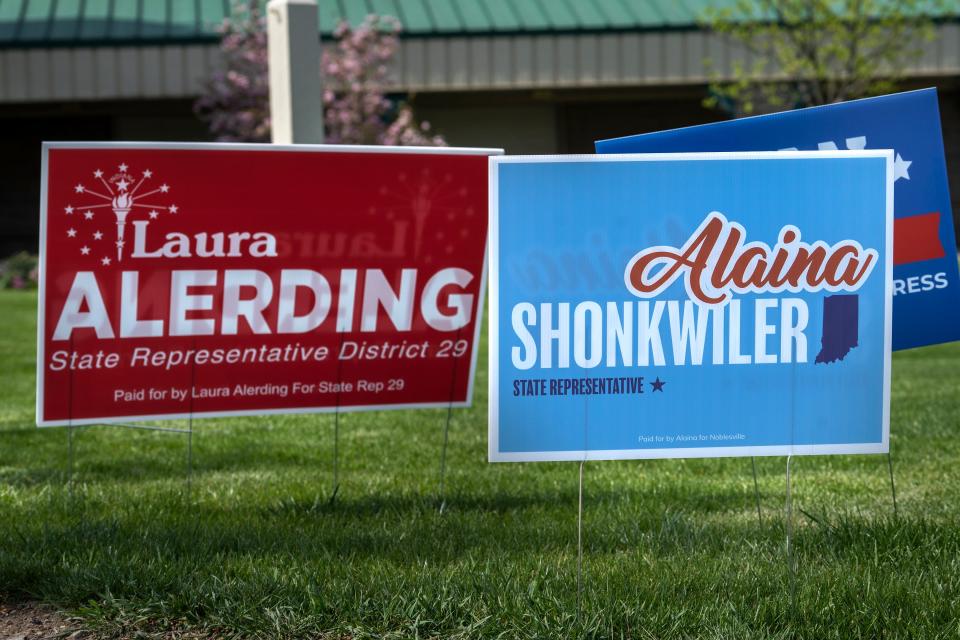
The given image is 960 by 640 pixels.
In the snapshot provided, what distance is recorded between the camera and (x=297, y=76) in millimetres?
8891

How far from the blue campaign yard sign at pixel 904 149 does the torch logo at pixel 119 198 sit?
6.29ft

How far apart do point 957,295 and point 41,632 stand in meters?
3.67

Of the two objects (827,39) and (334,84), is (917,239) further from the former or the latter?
(334,84)

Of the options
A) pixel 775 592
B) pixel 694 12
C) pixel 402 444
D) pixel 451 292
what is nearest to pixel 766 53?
pixel 694 12

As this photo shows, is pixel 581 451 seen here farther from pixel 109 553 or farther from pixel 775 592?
pixel 109 553

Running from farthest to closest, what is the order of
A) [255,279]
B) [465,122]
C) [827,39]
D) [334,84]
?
[465,122] < [334,84] < [827,39] < [255,279]

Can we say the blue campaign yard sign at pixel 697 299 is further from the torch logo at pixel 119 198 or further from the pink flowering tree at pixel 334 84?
the pink flowering tree at pixel 334 84

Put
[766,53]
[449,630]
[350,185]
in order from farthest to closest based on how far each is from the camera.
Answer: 1. [766,53]
2. [350,185]
3. [449,630]

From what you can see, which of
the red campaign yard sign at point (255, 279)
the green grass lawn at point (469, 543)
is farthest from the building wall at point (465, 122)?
the red campaign yard sign at point (255, 279)

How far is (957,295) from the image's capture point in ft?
16.9

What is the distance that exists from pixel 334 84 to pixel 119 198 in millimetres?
20250

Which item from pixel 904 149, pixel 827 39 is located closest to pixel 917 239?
pixel 904 149

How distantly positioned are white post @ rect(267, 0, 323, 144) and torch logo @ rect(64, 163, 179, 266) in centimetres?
350

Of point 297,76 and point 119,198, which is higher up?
point 297,76
